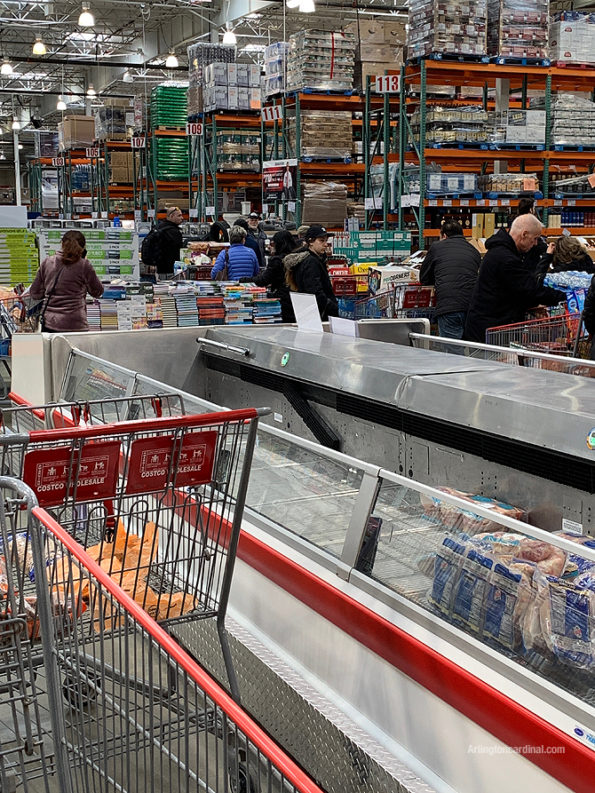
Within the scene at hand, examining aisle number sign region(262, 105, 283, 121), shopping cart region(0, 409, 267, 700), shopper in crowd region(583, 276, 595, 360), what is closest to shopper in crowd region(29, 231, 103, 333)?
shopper in crowd region(583, 276, 595, 360)

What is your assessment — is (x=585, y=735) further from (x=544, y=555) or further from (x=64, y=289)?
(x=64, y=289)

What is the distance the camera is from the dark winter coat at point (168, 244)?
41.8 feet

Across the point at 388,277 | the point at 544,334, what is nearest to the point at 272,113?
the point at 388,277

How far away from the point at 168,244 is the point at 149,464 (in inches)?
413

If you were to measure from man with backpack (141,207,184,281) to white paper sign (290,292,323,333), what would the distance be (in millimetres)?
7843

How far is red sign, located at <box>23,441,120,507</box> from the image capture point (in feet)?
8.16

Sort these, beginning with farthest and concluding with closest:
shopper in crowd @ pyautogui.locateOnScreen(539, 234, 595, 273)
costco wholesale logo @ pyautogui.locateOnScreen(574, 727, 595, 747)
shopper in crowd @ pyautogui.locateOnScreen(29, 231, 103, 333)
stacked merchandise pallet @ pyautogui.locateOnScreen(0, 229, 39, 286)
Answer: stacked merchandise pallet @ pyautogui.locateOnScreen(0, 229, 39, 286) < shopper in crowd @ pyautogui.locateOnScreen(539, 234, 595, 273) < shopper in crowd @ pyautogui.locateOnScreen(29, 231, 103, 333) < costco wholesale logo @ pyautogui.locateOnScreen(574, 727, 595, 747)

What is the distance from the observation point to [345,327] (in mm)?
4883

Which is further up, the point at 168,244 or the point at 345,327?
the point at 168,244

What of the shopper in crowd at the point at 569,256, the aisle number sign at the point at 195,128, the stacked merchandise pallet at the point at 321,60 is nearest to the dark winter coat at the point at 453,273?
the shopper in crowd at the point at 569,256

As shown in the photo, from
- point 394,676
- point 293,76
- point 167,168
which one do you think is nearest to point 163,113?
point 167,168

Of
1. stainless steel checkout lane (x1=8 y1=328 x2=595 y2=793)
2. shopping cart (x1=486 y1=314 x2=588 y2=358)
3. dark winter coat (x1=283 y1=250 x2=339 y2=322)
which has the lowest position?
stainless steel checkout lane (x1=8 y1=328 x2=595 y2=793)

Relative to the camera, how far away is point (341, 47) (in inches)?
→ 455

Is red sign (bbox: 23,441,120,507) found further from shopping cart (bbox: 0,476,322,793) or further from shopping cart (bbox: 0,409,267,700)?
shopping cart (bbox: 0,476,322,793)
